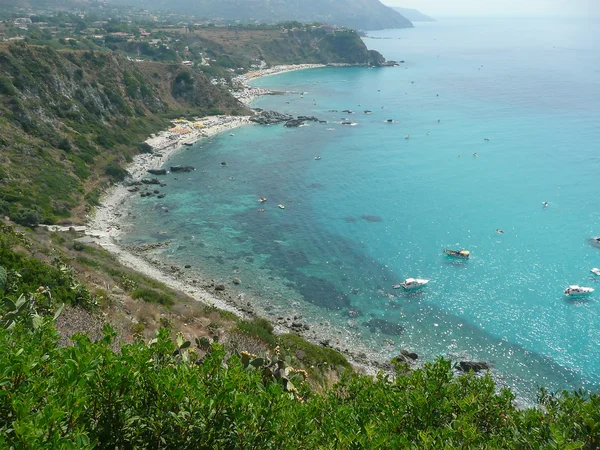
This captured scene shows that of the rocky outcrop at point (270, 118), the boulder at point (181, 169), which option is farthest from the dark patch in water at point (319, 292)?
the rocky outcrop at point (270, 118)

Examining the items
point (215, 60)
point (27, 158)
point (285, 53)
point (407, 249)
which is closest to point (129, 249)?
point (27, 158)

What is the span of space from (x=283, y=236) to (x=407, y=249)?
15.0 meters

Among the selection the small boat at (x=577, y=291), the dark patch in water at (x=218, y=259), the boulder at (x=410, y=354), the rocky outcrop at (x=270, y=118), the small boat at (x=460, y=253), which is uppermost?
the rocky outcrop at (x=270, y=118)

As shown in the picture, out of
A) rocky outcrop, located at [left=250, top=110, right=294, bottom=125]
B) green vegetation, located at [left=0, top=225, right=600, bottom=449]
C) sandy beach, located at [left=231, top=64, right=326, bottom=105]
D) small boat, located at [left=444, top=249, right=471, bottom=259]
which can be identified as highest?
green vegetation, located at [left=0, top=225, right=600, bottom=449]

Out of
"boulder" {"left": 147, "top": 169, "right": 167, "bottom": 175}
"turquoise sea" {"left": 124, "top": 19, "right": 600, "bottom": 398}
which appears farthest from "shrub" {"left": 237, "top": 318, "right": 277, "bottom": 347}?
"boulder" {"left": 147, "top": 169, "right": 167, "bottom": 175}

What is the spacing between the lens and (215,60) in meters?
158

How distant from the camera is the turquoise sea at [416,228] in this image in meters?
38.6

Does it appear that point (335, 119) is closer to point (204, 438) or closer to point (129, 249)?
point (129, 249)

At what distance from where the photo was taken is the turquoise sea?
38594mm

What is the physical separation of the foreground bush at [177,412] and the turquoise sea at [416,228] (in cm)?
2399

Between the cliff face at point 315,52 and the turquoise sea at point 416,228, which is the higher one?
the cliff face at point 315,52

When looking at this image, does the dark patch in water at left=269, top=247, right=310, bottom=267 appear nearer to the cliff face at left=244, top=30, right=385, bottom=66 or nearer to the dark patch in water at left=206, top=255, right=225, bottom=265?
the dark patch in water at left=206, top=255, right=225, bottom=265

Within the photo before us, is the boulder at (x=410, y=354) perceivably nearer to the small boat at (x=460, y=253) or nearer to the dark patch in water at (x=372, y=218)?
the small boat at (x=460, y=253)

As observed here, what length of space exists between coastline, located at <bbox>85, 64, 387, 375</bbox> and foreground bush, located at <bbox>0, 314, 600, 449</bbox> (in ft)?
68.2
